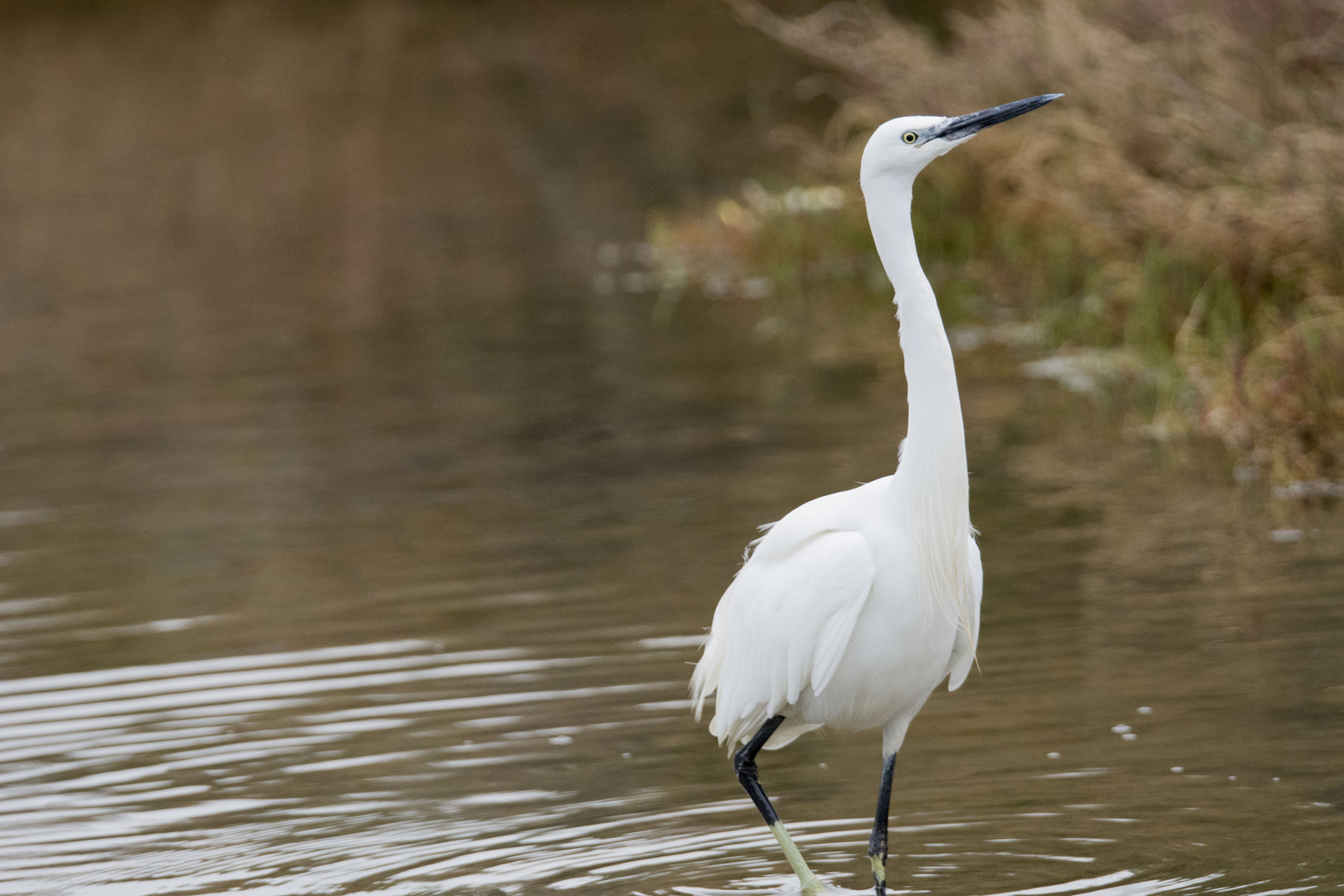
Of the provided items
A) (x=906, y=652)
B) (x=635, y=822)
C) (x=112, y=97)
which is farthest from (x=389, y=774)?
(x=112, y=97)

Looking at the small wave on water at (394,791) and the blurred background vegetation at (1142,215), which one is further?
the blurred background vegetation at (1142,215)

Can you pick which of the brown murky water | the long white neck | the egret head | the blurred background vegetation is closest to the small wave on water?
the brown murky water

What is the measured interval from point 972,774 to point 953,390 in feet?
4.32

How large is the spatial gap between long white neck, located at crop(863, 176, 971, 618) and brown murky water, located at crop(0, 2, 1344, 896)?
0.78 metres

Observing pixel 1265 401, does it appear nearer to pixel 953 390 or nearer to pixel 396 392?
pixel 953 390

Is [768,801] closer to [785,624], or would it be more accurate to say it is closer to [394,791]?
[785,624]

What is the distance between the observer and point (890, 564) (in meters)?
4.17

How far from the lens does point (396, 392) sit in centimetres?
1156

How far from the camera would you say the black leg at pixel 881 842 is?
14.0 feet

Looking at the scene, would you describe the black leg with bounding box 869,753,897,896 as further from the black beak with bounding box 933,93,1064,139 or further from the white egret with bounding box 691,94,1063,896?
the black beak with bounding box 933,93,1064,139

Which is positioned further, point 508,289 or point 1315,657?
point 508,289

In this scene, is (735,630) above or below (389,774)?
above

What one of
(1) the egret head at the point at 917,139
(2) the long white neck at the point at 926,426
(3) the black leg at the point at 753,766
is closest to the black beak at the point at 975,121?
(1) the egret head at the point at 917,139

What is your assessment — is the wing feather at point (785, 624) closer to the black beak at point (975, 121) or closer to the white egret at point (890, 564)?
the white egret at point (890, 564)
